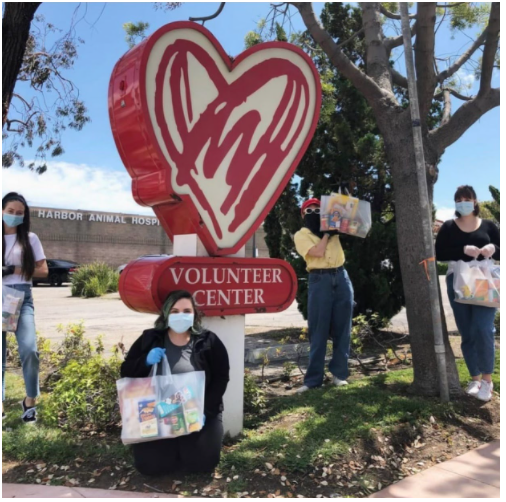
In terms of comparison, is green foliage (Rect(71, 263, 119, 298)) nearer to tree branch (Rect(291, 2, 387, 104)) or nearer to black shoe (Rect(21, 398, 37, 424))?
black shoe (Rect(21, 398, 37, 424))

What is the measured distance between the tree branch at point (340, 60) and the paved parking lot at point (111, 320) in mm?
4511

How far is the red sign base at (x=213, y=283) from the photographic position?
312 cm

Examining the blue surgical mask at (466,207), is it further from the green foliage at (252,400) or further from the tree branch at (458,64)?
the green foliage at (252,400)

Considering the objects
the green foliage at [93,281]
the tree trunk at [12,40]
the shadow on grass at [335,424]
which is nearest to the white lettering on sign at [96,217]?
the green foliage at [93,281]

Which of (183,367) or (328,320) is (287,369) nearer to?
(328,320)

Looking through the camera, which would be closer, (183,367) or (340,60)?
(183,367)

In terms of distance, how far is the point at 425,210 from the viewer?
13.4 feet

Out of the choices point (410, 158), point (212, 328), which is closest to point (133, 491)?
point (212, 328)

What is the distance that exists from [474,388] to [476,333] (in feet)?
1.48

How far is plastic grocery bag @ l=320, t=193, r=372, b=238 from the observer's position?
4.19 m

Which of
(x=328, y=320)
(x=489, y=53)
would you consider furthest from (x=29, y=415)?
(x=489, y=53)

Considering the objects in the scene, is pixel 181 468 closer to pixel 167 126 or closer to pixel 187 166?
pixel 187 166

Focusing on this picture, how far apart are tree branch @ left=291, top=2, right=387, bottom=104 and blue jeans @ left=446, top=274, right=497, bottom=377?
176 cm

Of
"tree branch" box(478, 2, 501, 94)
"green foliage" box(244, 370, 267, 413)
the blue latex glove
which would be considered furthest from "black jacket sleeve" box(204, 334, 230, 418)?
"tree branch" box(478, 2, 501, 94)
